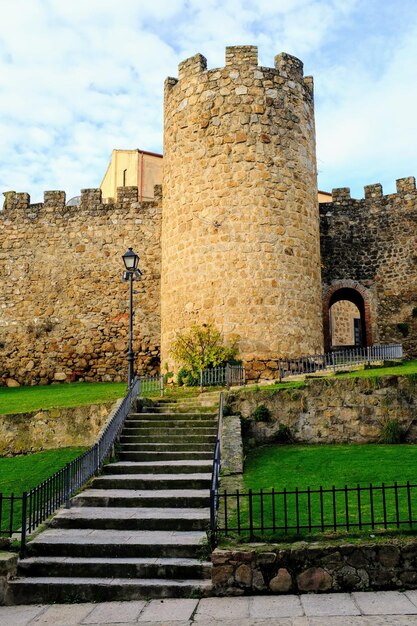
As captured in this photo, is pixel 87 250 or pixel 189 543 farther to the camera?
pixel 87 250

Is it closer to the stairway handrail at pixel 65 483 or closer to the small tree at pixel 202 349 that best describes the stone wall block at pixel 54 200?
the small tree at pixel 202 349

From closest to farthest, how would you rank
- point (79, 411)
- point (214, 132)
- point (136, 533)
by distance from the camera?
point (136, 533), point (79, 411), point (214, 132)

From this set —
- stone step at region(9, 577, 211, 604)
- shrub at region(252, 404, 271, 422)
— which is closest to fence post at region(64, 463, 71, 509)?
stone step at region(9, 577, 211, 604)

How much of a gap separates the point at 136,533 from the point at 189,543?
0.93m

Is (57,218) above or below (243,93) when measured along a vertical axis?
below

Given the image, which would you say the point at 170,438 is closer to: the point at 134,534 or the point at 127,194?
the point at 134,534

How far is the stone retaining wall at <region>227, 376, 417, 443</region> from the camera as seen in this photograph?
451 inches

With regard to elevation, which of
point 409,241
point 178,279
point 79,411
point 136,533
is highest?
point 409,241

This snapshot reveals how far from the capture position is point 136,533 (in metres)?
7.72

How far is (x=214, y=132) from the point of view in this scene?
1681cm

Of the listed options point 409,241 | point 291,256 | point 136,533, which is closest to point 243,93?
point 291,256

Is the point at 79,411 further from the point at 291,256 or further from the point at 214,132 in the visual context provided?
the point at 214,132

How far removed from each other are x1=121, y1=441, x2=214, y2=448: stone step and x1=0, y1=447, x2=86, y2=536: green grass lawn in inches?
46.6

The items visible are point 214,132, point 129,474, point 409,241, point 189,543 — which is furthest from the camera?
point 409,241
